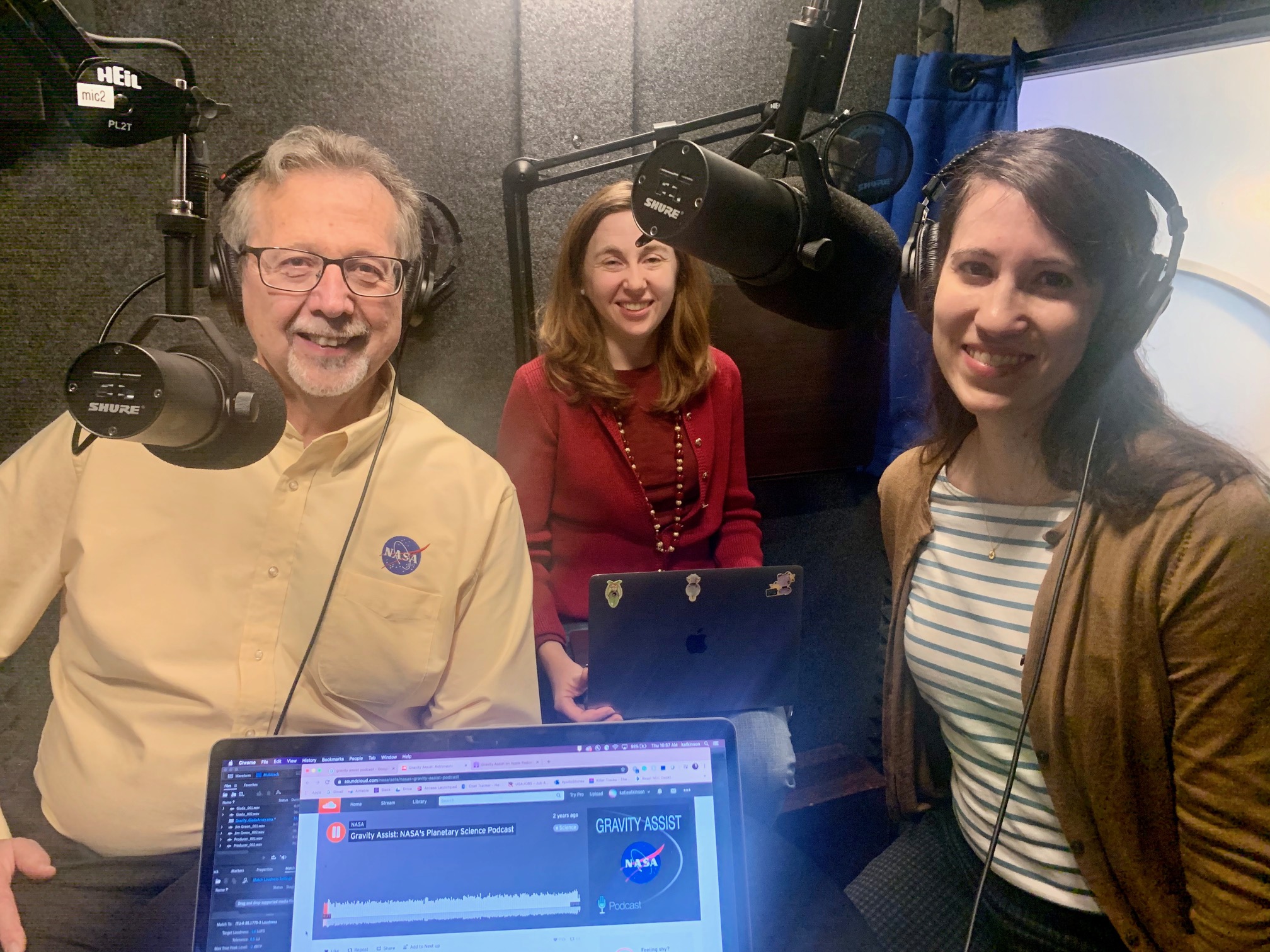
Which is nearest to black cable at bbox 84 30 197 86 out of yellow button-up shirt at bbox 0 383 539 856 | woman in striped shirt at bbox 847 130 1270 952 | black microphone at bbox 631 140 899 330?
yellow button-up shirt at bbox 0 383 539 856

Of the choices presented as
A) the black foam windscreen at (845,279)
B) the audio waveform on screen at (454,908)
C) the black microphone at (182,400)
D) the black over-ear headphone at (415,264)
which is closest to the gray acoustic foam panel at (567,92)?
the black over-ear headphone at (415,264)

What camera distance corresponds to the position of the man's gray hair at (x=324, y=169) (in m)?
0.92

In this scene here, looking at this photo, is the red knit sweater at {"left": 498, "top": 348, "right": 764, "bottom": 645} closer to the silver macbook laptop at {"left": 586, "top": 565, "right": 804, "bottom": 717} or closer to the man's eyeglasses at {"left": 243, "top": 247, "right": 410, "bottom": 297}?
the silver macbook laptop at {"left": 586, "top": 565, "right": 804, "bottom": 717}

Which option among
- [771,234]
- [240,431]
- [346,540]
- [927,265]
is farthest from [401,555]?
[927,265]

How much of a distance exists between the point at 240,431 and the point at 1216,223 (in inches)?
49.2

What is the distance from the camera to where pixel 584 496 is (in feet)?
3.84

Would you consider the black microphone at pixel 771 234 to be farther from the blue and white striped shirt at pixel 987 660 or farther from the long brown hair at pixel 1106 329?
the blue and white striped shirt at pixel 987 660

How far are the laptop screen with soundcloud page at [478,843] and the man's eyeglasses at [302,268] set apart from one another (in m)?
0.54

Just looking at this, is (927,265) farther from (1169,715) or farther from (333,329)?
(333,329)

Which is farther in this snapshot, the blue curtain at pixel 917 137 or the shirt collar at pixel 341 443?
the blue curtain at pixel 917 137

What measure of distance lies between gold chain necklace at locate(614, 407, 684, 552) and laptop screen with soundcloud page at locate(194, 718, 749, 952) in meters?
0.53

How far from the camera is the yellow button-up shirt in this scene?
0.89 metres

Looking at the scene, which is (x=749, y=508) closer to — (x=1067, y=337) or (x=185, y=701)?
(x=1067, y=337)

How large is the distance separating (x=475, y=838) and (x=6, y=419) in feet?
2.62
